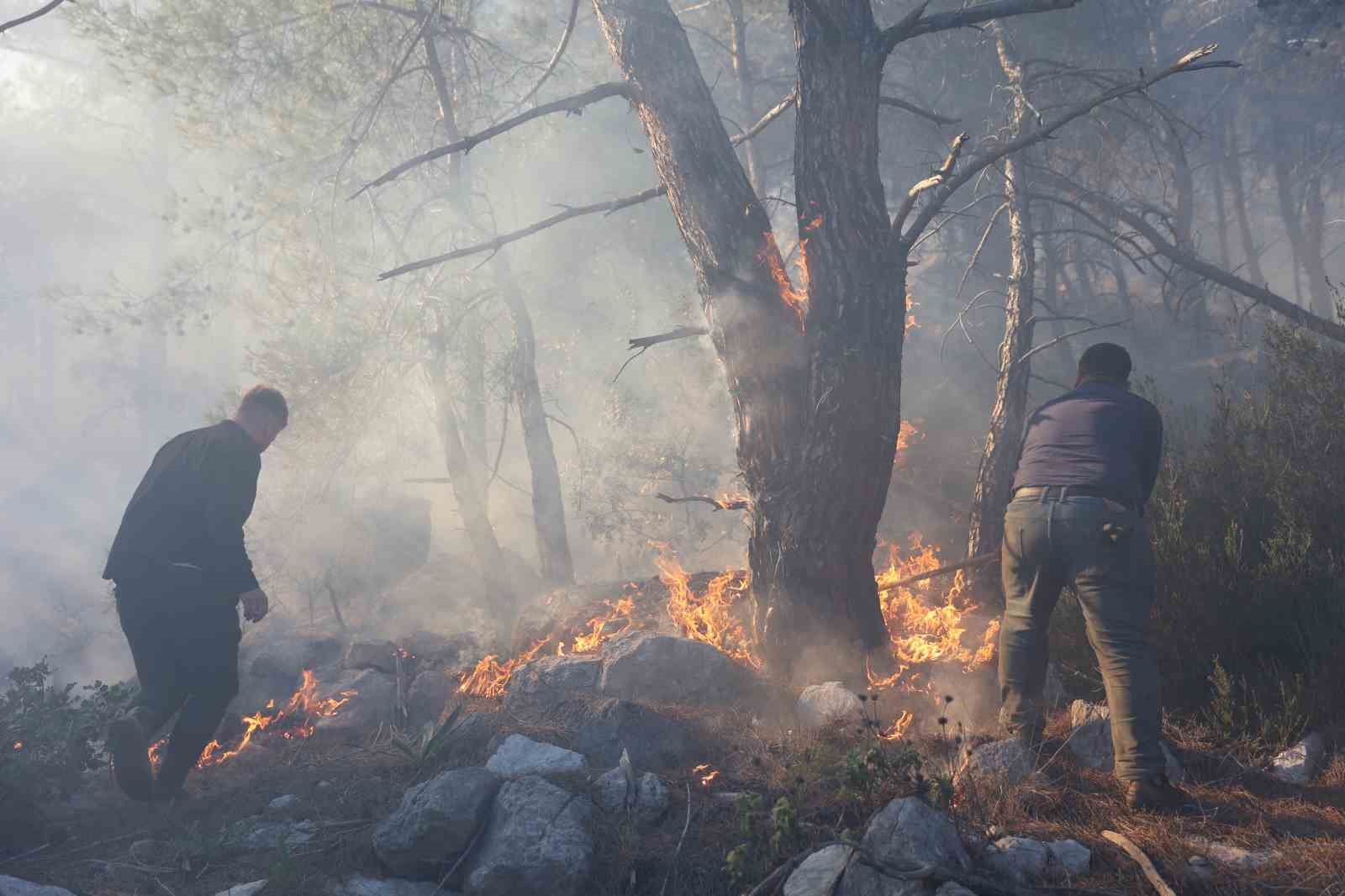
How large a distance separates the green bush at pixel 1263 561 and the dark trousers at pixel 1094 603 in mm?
467

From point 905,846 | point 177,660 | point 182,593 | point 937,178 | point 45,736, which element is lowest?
point 905,846

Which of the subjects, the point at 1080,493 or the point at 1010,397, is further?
the point at 1010,397

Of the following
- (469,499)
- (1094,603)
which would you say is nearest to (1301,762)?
(1094,603)

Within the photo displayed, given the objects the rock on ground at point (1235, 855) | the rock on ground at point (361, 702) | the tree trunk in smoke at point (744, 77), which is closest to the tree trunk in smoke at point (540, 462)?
the tree trunk in smoke at point (744, 77)

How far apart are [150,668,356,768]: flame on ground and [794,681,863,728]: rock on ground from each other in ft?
10.2

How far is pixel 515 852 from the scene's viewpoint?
320cm

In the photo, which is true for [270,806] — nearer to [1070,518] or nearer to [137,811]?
[137,811]

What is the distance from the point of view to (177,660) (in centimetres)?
452

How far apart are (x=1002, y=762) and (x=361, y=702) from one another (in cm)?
411

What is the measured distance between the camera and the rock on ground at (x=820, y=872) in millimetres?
2854

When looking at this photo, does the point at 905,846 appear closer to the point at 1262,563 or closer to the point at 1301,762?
the point at 1301,762

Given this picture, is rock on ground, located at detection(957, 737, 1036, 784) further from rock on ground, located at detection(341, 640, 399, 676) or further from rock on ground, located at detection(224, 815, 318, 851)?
rock on ground, located at detection(341, 640, 399, 676)

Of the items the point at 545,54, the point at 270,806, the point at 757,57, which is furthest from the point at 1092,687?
the point at 757,57

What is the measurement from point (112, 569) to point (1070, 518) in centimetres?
484
